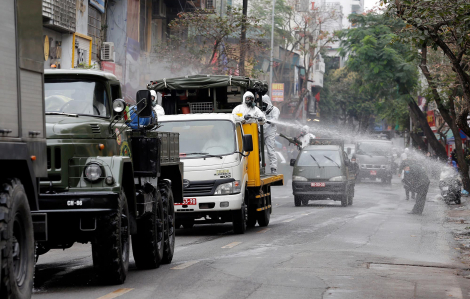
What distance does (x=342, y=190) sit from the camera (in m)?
26.0

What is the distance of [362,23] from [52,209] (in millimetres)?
32855

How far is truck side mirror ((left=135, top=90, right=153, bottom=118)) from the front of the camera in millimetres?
9156

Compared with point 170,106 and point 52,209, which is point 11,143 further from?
Result: point 170,106

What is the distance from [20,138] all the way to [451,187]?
23707 mm

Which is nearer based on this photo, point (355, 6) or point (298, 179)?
point (298, 179)

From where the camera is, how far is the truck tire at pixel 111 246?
8109 mm

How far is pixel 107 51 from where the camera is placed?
27.7 metres

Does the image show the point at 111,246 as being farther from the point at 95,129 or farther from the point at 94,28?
the point at 94,28

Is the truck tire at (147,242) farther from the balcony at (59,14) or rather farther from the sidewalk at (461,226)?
the balcony at (59,14)

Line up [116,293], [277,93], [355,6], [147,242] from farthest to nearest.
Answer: [355,6], [277,93], [147,242], [116,293]

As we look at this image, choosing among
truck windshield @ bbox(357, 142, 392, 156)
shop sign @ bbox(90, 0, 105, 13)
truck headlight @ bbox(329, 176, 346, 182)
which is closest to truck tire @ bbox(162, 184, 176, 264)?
truck headlight @ bbox(329, 176, 346, 182)

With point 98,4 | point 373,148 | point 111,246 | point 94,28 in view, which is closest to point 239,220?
point 111,246

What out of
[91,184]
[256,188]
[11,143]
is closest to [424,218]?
[256,188]

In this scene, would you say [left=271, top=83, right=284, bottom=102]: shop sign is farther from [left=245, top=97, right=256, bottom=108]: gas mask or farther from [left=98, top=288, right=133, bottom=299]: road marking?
[left=98, top=288, right=133, bottom=299]: road marking
